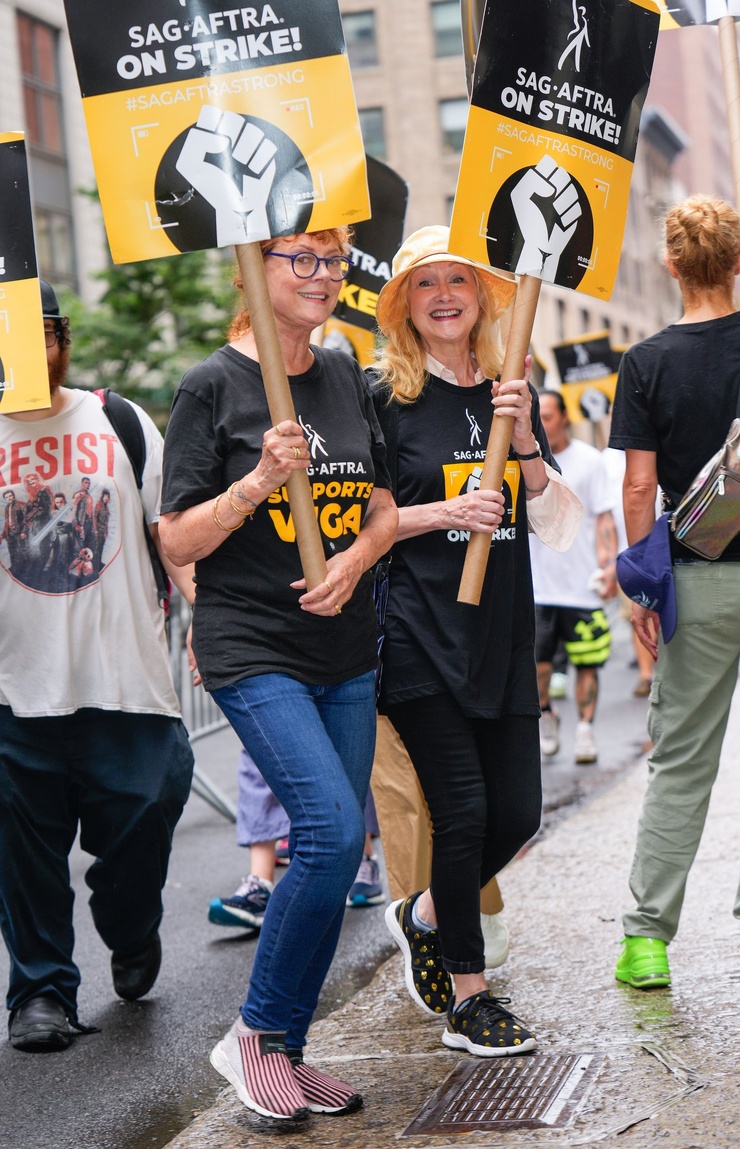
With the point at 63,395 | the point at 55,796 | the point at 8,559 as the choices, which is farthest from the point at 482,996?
the point at 63,395

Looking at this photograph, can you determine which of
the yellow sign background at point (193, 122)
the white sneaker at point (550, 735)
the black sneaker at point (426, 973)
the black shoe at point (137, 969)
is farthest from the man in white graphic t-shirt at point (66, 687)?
the white sneaker at point (550, 735)

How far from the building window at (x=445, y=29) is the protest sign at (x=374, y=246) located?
41.5 metres

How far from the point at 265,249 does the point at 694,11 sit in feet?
5.40

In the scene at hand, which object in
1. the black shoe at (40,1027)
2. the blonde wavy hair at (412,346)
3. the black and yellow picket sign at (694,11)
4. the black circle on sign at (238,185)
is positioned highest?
the black and yellow picket sign at (694,11)

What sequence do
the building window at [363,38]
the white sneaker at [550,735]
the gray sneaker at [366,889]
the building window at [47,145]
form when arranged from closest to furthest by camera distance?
the gray sneaker at [366,889]
the white sneaker at [550,735]
the building window at [47,145]
the building window at [363,38]

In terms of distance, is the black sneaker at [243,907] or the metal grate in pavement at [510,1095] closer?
the metal grate in pavement at [510,1095]

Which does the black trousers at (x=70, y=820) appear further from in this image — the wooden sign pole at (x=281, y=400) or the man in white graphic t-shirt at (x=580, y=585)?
the man in white graphic t-shirt at (x=580, y=585)

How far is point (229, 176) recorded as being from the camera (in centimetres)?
353

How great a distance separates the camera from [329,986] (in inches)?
194

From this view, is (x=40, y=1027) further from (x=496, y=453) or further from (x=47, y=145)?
(x=47, y=145)

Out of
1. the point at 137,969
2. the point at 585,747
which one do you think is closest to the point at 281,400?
the point at 137,969

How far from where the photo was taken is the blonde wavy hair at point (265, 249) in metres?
3.63

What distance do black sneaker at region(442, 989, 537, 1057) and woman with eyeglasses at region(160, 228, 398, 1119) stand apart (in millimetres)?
436

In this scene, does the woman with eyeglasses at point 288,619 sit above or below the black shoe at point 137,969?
above
